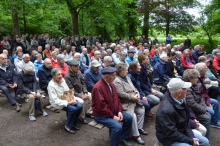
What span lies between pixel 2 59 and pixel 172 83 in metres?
5.22

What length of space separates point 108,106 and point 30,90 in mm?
2768

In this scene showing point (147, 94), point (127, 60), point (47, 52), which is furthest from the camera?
point (47, 52)

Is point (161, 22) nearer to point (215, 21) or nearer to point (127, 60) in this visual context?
point (215, 21)

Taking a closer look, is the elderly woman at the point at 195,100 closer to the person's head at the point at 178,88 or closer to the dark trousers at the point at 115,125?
the person's head at the point at 178,88

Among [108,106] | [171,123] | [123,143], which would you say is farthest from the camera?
[123,143]

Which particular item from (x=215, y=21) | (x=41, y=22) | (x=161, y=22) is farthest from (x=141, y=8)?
(x=41, y=22)

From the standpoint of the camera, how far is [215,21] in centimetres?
2070

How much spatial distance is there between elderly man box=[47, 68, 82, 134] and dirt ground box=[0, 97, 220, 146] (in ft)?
0.90

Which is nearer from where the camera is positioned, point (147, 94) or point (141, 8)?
point (147, 94)

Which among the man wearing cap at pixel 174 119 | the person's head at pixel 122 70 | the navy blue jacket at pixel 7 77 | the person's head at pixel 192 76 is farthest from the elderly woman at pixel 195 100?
the navy blue jacket at pixel 7 77

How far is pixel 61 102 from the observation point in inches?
186

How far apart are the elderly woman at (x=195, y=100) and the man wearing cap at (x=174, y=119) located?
1.09 m

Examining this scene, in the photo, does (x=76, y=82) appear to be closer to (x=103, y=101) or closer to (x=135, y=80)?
(x=135, y=80)

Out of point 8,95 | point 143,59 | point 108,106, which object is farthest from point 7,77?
point 143,59
